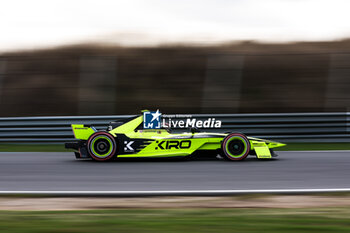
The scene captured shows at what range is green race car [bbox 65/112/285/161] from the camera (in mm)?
9086

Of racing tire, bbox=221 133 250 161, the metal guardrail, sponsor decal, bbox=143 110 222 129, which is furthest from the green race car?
the metal guardrail

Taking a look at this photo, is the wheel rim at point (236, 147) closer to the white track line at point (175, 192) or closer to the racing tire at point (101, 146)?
the racing tire at point (101, 146)

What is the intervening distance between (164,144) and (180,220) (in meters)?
4.76

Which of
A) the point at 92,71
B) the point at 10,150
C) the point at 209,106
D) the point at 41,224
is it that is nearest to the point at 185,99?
the point at 209,106

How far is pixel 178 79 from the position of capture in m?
18.6

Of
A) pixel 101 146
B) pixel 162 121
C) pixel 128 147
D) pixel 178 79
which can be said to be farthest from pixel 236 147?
pixel 178 79

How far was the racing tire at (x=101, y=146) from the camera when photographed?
30.4ft

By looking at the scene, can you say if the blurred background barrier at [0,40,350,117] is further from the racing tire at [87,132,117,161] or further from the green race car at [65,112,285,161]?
the racing tire at [87,132,117,161]

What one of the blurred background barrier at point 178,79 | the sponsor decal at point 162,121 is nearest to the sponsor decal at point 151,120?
the sponsor decal at point 162,121

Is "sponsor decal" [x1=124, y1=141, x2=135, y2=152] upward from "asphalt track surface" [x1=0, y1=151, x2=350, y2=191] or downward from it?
upward

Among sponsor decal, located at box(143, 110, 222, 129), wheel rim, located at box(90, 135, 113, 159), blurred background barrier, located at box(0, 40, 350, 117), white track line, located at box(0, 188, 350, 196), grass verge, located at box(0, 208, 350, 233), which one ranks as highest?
blurred background barrier, located at box(0, 40, 350, 117)

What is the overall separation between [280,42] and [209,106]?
524 centimetres

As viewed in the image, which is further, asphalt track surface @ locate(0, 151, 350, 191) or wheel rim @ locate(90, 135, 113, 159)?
wheel rim @ locate(90, 135, 113, 159)

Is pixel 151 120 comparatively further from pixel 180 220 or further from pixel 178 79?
pixel 178 79
